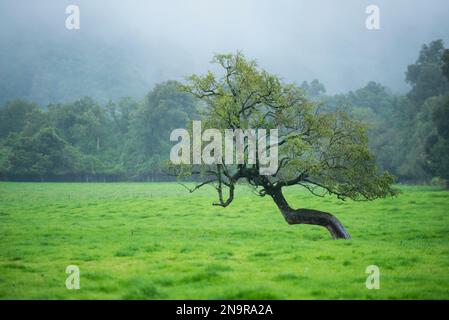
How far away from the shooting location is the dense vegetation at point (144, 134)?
74500 mm

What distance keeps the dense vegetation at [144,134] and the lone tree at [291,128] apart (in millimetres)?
39069

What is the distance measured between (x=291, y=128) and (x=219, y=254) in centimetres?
748

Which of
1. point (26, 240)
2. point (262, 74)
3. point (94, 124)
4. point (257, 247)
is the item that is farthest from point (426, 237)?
point (94, 124)

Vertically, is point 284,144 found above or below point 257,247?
above

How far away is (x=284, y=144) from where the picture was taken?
23.2 metres

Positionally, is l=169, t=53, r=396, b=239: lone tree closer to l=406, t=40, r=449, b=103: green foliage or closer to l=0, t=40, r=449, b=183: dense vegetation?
l=0, t=40, r=449, b=183: dense vegetation

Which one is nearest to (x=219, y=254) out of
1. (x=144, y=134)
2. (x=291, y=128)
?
(x=291, y=128)

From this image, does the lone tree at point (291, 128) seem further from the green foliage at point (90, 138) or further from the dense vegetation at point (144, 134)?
the green foliage at point (90, 138)

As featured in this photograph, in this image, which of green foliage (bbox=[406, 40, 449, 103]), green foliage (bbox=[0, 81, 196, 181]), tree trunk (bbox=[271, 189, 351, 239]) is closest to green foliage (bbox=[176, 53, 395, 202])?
tree trunk (bbox=[271, 189, 351, 239])

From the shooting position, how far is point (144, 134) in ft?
367

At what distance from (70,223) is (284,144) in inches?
606

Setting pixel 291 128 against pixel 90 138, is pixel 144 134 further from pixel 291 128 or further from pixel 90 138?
pixel 291 128

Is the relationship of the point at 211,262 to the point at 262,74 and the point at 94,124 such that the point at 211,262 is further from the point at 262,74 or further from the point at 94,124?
the point at 94,124

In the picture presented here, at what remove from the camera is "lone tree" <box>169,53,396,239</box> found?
75.2ft
